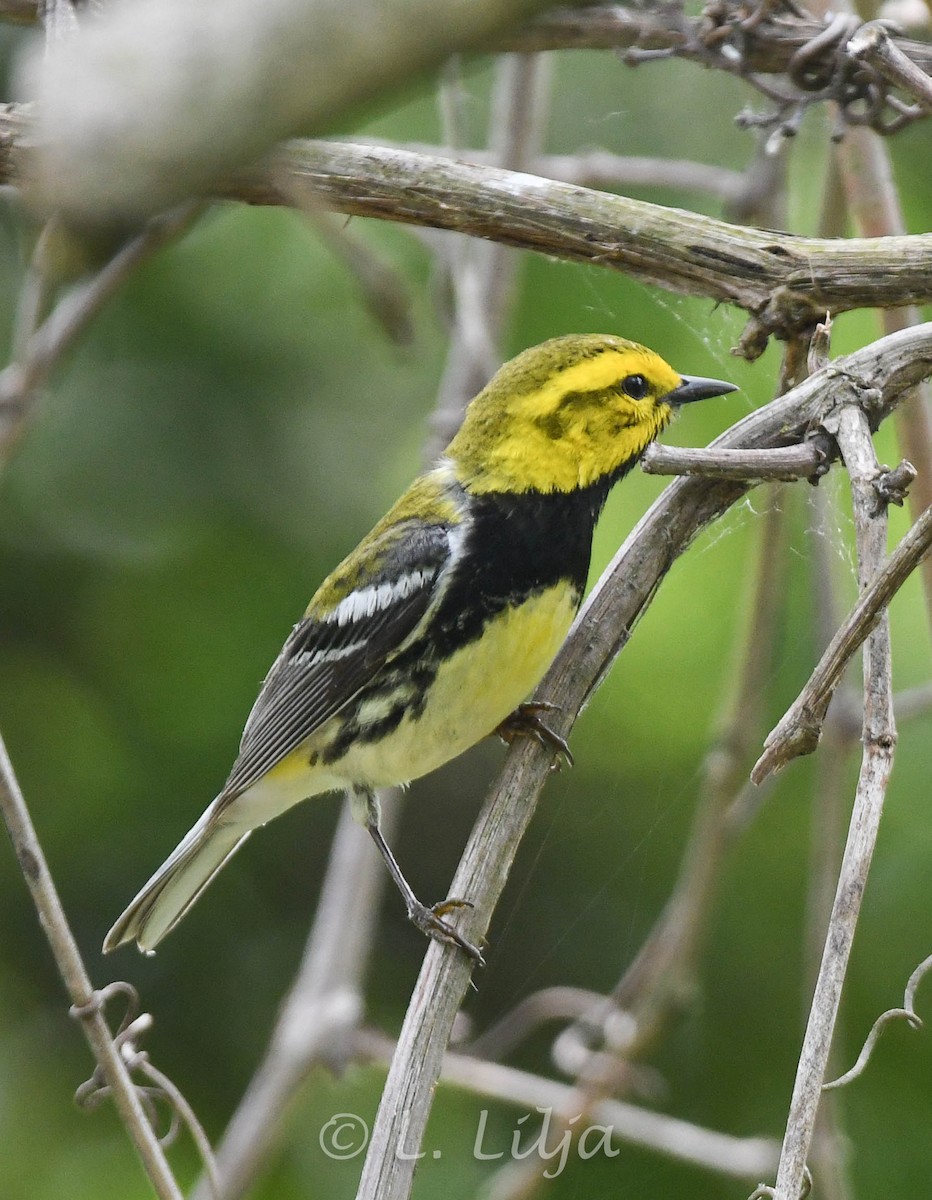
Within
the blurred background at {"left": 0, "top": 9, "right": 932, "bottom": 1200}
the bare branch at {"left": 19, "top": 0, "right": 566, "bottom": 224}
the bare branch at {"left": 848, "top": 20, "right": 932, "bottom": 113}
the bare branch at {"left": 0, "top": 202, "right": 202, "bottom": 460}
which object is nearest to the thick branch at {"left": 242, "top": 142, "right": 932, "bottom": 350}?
the bare branch at {"left": 0, "top": 202, "right": 202, "bottom": 460}

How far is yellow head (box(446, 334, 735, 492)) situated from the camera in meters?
2.56

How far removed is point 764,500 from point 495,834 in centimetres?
84

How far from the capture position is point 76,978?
174cm

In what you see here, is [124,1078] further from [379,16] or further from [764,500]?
[379,16]

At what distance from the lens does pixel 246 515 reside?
4.20 m

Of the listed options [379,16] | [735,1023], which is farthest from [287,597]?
[379,16]

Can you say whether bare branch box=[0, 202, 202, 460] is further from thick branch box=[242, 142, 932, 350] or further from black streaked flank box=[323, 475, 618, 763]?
black streaked flank box=[323, 475, 618, 763]

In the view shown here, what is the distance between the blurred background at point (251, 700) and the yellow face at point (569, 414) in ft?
1.25

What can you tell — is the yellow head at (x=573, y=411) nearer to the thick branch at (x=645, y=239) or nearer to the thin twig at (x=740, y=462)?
the thick branch at (x=645, y=239)

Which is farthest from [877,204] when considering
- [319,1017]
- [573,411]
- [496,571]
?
[319,1017]

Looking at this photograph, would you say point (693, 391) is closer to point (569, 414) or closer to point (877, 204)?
point (569, 414)

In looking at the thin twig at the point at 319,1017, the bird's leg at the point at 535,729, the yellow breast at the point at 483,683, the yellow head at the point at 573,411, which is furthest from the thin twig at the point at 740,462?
the thin twig at the point at 319,1017

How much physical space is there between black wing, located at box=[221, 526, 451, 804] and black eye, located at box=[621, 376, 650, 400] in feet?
1.47

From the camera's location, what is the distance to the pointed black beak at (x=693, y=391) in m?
2.53
